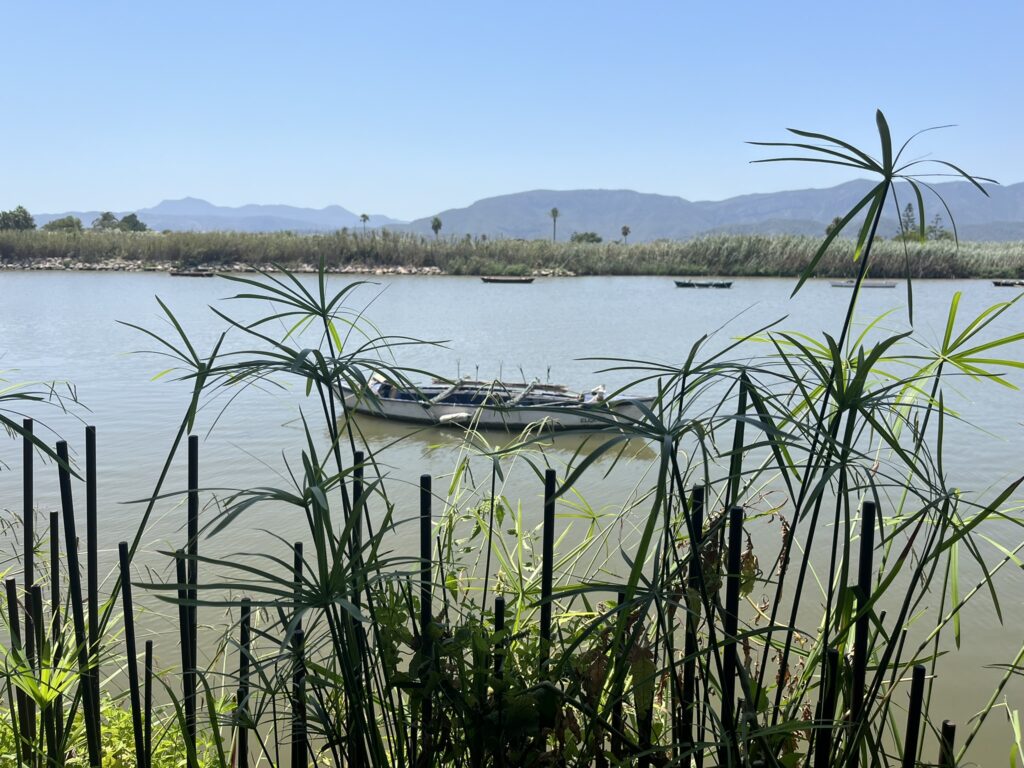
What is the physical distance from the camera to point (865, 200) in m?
1.10

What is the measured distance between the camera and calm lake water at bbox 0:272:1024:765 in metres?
4.92

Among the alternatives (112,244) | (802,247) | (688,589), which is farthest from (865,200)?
(112,244)

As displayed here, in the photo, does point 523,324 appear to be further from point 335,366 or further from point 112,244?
point 112,244

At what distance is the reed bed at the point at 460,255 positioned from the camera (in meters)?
35.6

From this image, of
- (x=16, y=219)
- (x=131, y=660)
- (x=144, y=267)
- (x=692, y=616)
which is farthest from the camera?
(x=16, y=219)

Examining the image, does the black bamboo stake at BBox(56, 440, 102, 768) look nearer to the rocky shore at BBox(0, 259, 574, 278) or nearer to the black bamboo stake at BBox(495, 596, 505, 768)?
the black bamboo stake at BBox(495, 596, 505, 768)

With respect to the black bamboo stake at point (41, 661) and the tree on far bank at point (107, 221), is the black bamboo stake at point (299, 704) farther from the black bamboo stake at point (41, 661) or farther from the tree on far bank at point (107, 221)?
the tree on far bank at point (107, 221)

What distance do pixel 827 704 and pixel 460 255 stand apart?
37539 mm

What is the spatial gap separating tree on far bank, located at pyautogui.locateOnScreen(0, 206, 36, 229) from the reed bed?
582 inches

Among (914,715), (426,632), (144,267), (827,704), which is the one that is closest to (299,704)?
(426,632)

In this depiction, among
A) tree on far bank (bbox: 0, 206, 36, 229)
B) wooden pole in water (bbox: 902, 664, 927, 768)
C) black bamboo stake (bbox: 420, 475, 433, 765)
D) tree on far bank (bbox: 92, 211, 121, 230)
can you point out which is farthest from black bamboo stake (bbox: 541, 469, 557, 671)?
tree on far bank (bbox: 92, 211, 121, 230)

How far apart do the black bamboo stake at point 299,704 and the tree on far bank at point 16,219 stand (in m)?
55.2

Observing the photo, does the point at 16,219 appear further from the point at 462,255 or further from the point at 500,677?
the point at 500,677

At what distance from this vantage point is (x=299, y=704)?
128 centimetres
